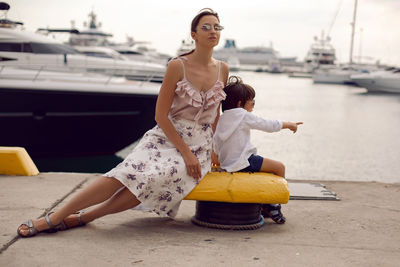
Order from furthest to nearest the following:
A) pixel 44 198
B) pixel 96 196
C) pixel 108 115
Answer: pixel 108 115, pixel 44 198, pixel 96 196

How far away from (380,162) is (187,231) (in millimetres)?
10478

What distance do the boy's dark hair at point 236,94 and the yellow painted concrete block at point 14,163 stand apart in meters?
2.36

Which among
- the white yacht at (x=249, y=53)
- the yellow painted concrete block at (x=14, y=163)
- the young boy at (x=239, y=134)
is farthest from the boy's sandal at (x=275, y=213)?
the white yacht at (x=249, y=53)

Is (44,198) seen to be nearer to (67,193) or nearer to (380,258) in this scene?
(67,193)

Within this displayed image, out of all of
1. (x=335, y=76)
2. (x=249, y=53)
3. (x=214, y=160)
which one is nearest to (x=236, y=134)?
(x=214, y=160)

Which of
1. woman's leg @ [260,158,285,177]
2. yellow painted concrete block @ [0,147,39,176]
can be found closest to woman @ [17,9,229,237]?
woman's leg @ [260,158,285,177]

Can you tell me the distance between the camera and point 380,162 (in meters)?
13.3

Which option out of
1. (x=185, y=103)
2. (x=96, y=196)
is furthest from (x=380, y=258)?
(x=96, y=196)

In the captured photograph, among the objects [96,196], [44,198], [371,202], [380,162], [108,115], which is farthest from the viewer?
[380,162]

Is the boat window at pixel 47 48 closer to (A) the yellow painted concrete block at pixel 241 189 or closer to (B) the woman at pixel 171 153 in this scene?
(B) the woman at pixel 171 153

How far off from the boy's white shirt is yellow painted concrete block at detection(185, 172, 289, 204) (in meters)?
0.17

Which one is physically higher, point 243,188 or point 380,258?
point 243,188

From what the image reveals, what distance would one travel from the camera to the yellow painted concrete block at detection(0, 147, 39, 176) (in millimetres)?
5332

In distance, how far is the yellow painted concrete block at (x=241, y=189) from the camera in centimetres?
361
